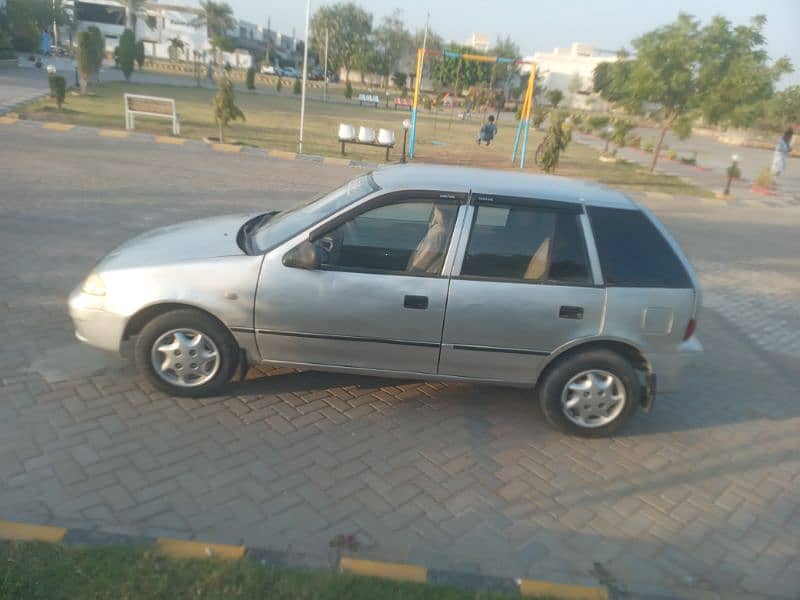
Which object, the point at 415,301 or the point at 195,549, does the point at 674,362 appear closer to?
the point at 415,301

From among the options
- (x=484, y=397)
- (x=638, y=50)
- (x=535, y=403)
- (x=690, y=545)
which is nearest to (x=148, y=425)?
(x=484, y=397)

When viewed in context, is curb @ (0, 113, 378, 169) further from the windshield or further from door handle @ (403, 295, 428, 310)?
door handle @ (403, 295, 428, 310)

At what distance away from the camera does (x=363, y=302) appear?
13.6 feet

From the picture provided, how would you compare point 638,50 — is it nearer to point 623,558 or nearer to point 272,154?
point 272,154

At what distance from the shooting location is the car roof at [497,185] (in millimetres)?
4367

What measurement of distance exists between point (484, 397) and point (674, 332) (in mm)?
1492

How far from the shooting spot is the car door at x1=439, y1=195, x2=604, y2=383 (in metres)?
4.17

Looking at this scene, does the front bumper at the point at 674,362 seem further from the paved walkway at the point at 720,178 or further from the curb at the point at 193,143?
the paved walkway at the point at 720,178

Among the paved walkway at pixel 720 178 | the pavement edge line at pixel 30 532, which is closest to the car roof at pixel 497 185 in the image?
the pavement edge line at pixel 30 532

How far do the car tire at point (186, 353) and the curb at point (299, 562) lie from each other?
1.38 m

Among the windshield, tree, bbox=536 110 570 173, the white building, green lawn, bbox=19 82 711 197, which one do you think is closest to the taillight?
the windshield

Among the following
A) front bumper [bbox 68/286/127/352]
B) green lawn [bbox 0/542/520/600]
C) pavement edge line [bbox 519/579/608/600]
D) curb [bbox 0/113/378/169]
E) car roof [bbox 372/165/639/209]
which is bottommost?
pavement edge line [bbox 519/579/608/600]

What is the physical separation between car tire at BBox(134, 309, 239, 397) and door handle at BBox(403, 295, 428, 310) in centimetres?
124

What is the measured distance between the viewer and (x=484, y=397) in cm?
490
